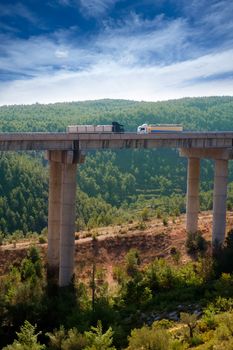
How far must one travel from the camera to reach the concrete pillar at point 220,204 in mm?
38500

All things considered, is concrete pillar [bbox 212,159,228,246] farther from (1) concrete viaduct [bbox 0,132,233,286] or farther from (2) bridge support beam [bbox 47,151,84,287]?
(2) bridge support beam [bbox 47,151,84,287]

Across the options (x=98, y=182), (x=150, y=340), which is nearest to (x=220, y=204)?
(x=150, y=340)

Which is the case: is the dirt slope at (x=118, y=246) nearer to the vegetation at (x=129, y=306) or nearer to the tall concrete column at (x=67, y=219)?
the vegetation at (x=129, y=306)

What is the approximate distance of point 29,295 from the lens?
94.5ft

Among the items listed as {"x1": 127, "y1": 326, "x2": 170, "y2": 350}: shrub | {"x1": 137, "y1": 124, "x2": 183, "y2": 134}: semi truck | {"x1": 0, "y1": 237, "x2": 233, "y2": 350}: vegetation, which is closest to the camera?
{"x1": 127, "y1": 326, "x2": 170, "y2": 350}: shrub

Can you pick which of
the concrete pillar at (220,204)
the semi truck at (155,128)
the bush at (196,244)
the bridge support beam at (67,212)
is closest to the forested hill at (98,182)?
the bush at (196,244)

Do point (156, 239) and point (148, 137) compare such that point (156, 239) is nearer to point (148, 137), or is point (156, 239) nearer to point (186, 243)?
point (186, 243)

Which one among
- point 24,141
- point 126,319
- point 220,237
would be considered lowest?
point 126,319

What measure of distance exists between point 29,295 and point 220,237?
1804 cm

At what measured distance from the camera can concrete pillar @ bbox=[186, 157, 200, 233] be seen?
1676 inches

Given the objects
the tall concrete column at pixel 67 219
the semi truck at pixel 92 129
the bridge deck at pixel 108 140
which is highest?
the semi truck at pixel 92 129

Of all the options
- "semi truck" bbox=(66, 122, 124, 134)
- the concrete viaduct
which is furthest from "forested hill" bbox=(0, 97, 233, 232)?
"semi truck" bbox=(66, 122, 124, 134)

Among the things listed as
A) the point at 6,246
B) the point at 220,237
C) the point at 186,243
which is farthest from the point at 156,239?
the point at 6,246

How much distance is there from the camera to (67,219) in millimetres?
33094
